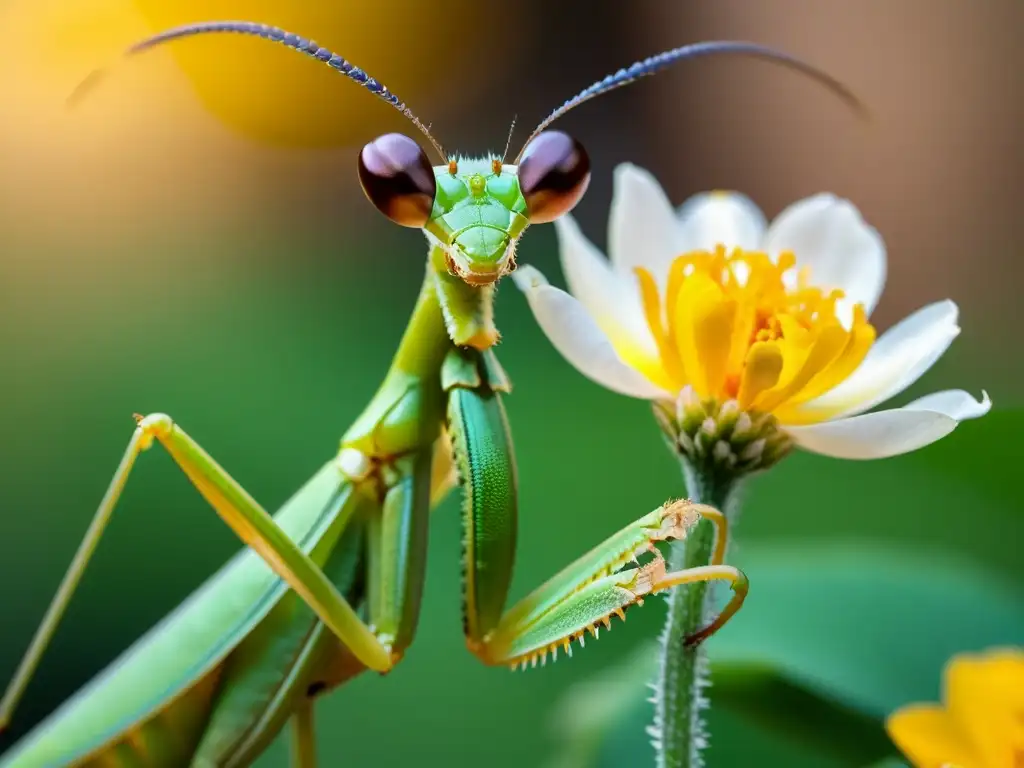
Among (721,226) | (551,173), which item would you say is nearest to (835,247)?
(721,226)

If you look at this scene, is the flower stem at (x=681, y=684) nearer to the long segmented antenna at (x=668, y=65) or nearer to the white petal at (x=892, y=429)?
the white petal at (x=892, y=429)

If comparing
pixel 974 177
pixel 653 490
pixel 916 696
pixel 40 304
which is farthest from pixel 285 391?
pixel 974 177

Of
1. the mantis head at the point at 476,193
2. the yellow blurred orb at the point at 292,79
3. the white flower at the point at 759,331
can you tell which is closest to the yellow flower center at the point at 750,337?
the white flower at the point at 759,331

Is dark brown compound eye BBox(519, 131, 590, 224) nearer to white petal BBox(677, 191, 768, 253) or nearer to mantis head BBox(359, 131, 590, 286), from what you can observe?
mantis head BBox(359, 131, 590, 286)

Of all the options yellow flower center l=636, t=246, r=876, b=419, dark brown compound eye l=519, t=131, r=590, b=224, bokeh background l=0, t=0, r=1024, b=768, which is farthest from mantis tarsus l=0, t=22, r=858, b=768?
bokeh background l=0, t=0, r=1024, b=768

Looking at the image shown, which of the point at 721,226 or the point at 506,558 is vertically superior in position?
the point at 721,226

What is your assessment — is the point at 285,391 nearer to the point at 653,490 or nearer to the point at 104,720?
the point at 653,490

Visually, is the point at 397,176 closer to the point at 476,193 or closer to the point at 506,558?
the point at 476,193
